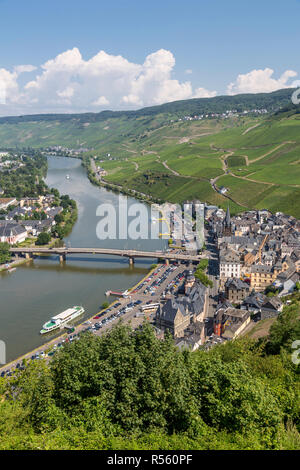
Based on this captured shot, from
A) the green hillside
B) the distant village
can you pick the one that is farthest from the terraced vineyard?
the distant village

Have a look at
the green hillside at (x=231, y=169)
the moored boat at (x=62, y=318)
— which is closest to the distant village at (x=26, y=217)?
the green hillside at (x=231, y=169)

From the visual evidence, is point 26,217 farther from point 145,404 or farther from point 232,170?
point 145,404

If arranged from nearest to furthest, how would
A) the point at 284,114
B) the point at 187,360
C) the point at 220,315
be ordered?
the point at 187,360
the point at 220,315
the point at 284,114

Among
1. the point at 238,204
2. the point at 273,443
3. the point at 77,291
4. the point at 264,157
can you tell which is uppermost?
the point at 264,157

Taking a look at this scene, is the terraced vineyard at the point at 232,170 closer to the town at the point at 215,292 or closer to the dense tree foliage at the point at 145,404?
the town at the point at 215,292

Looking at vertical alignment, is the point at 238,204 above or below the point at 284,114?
below

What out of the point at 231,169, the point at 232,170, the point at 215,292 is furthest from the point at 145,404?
the point at 231,169

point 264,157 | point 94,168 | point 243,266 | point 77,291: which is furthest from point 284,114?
point 77,291
